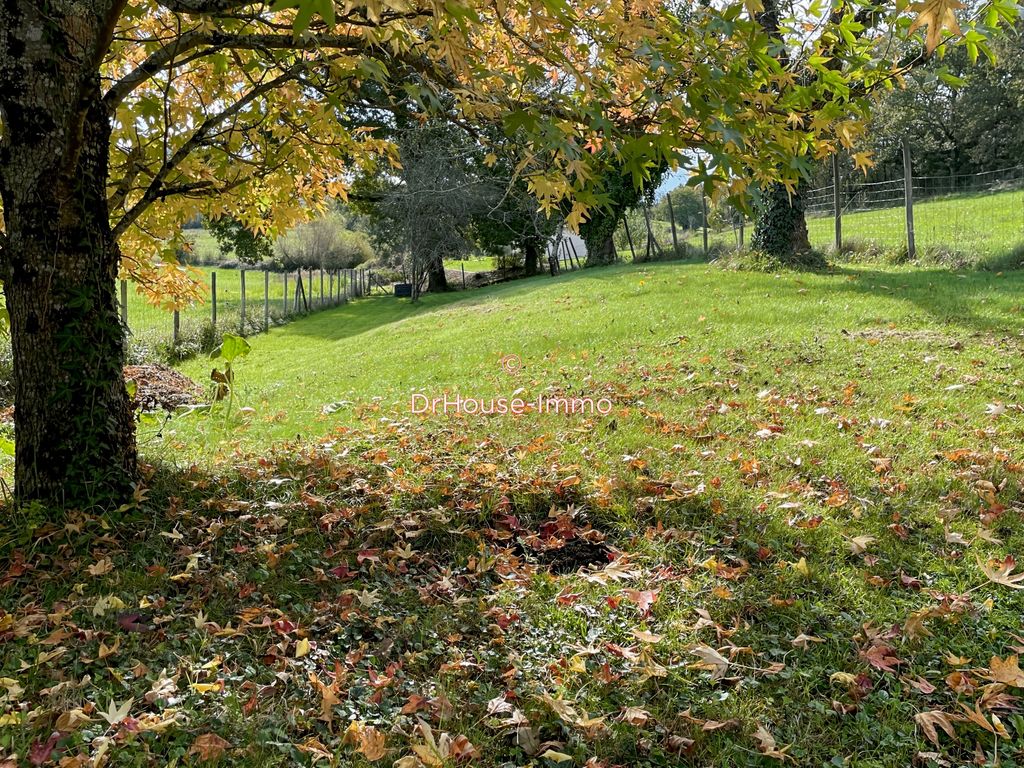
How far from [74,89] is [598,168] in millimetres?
2642

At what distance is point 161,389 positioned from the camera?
29.9ft

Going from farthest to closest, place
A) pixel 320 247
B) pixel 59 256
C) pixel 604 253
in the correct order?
pixel 320 247, pixel 604 253, pixel 59 256

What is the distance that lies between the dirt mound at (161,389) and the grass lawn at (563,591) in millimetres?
3248

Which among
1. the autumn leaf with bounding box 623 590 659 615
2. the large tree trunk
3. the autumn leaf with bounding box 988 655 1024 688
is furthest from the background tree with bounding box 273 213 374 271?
the autumn leaf with bounding box 988 655 1024 688

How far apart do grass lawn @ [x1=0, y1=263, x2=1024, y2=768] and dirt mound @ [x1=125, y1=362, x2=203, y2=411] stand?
10.7 ft

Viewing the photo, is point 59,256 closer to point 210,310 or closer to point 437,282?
point 210,310

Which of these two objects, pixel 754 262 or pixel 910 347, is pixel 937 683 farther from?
pixel 754 262

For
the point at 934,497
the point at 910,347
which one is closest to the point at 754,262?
the point at 910,347

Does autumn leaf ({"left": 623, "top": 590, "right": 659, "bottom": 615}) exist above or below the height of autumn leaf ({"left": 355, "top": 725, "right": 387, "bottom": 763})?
above

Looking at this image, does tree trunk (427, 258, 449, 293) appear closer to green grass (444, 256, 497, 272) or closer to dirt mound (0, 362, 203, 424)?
green grass (444, 256, 497, 272)

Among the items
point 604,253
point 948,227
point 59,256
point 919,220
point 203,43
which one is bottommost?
point 59,256

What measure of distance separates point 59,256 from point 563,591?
284cm

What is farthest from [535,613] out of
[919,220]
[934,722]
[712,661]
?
[919,220]

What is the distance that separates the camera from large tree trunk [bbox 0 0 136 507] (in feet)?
9.91
